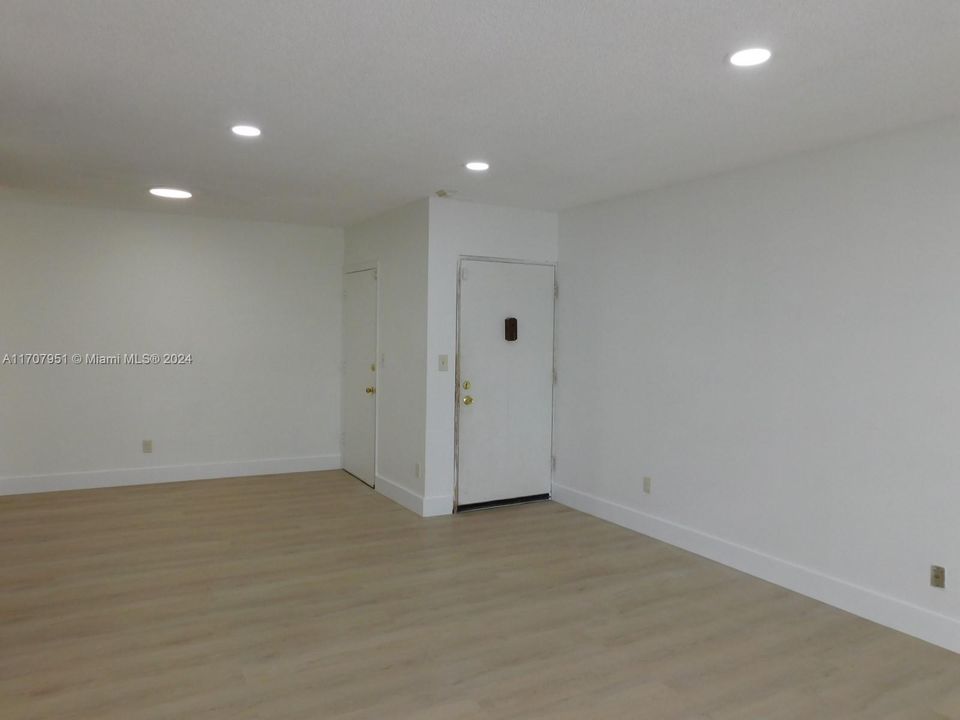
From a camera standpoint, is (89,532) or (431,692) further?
(89,532)

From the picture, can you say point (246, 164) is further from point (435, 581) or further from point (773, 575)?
point (773, 575)

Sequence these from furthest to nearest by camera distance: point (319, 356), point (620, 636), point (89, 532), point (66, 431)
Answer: point (319, 356)
point (66, 431)
point (89, 532)
point (620, 636)

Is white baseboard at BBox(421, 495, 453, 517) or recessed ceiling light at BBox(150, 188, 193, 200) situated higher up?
recessed ceiling light at BBox(150, 188, 193, 200)

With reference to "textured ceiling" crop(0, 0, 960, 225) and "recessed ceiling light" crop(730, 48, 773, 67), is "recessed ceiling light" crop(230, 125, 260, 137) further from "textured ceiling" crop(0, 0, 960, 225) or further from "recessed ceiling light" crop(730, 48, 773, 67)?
"recessed ceiling light" crop(730, 48, 773, 67)

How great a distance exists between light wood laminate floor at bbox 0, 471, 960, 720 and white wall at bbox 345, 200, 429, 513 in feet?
2.37

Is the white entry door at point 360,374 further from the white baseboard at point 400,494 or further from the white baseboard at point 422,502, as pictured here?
the white baseboard at point 422,502

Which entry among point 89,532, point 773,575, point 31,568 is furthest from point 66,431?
point 773,575

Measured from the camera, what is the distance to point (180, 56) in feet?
8.11

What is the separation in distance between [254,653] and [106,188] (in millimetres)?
3749

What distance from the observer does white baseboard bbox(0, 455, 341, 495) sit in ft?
18.4

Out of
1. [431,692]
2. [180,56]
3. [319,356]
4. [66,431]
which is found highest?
[180,56]

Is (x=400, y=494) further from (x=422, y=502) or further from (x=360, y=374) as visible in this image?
(x=360, y=374)

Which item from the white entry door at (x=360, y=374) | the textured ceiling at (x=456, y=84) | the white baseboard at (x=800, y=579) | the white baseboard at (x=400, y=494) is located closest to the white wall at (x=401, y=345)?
the white baseboard at (x=400, y=494)

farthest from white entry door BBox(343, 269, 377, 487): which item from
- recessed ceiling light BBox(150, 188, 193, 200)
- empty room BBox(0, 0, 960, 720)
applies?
recessed ceiling light BBox(150, 188, 193, 200)
